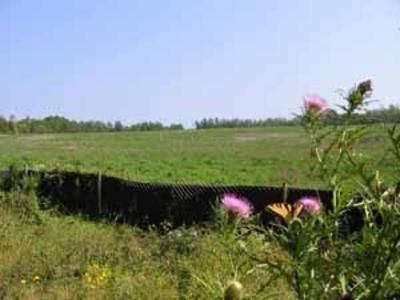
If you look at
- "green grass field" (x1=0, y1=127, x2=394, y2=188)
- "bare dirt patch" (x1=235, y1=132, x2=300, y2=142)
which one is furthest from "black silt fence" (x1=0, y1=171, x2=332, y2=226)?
"bare dirt patch" (x1=235, y1=132, x2=300, y2=142)

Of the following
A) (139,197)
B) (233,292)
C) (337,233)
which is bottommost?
(139,197)

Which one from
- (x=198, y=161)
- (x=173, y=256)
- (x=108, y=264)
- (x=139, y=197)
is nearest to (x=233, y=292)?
(x=108, y=264)

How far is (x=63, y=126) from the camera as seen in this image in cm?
8262

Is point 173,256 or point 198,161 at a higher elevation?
point 173,256

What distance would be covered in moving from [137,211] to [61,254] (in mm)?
4839

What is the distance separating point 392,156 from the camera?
2.35m

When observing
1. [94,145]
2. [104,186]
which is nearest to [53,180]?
[104,186]

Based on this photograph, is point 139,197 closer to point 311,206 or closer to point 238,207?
point 238,207

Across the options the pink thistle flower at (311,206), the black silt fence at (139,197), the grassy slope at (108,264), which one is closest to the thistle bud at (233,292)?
the pink thistle flower at (311,206)

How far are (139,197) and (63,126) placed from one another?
69644 mm

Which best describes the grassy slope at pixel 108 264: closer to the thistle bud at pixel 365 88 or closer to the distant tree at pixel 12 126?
the thistle bud at pixel 365 88

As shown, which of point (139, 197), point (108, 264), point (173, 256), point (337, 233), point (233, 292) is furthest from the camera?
point (139, 197)

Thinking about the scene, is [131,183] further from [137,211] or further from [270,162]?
[270,162]

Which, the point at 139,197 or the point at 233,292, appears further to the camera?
the point at 139,197
